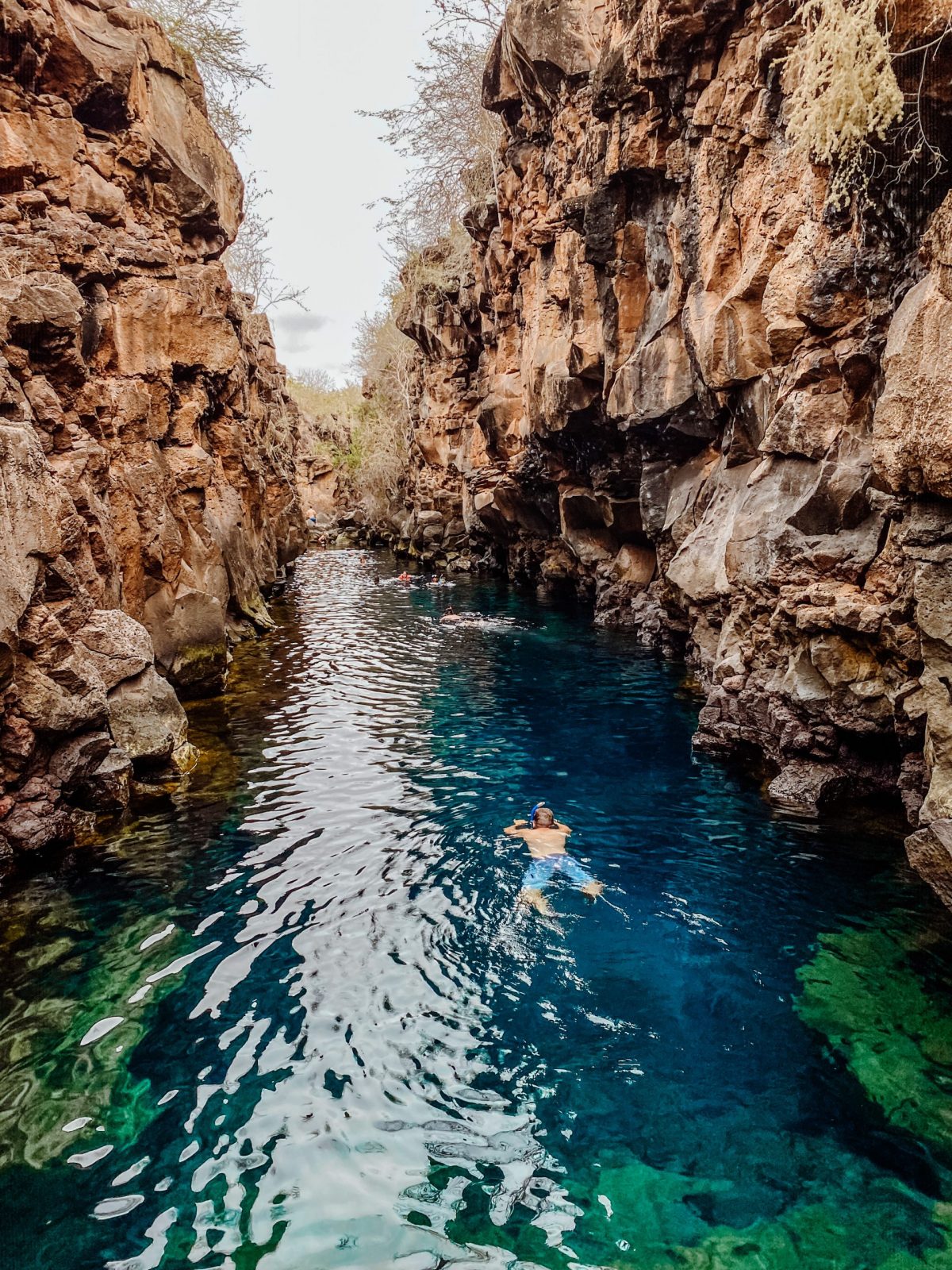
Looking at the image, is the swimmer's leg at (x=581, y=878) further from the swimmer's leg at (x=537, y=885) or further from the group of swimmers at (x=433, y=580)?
the group of swimmers at (x=433, y=580)

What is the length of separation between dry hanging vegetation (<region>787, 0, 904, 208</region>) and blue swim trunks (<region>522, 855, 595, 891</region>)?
7.73m

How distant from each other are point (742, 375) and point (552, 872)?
9140 mm

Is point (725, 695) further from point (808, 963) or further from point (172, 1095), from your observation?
point (172, 1095)

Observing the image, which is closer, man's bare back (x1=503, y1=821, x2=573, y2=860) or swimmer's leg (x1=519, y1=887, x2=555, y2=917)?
swimmer's leg (x1=519, y1=887, x2=555, y2=917)

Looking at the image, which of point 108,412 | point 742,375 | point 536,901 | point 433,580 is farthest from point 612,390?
point 433,580

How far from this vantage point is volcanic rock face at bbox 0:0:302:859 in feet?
28.5

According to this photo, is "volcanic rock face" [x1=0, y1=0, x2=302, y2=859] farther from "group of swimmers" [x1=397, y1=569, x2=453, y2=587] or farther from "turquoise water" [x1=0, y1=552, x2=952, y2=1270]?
"group of swimmers" [x1=397, y1=569, x2=453, y2=587]

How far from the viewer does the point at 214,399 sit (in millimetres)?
20188

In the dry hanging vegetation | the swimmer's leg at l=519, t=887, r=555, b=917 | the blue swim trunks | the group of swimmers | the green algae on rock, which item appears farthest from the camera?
the group of swimmers

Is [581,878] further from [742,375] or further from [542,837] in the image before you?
[742,375]

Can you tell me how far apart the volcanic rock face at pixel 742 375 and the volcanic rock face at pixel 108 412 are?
9.06 m

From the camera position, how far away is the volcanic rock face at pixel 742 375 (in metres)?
7.24

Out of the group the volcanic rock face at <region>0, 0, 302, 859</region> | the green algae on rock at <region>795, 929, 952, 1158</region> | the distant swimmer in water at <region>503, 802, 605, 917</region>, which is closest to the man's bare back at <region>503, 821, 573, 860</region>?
the distant swimmer in water at <region>503, 802, 605, 917</region>

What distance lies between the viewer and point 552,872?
27.6 feet
